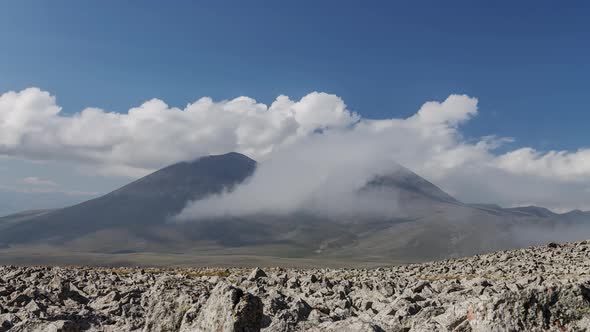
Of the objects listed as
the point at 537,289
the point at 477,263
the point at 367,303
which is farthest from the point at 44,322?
the point at 477,263

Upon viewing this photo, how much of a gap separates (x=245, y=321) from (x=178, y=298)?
5.30 m

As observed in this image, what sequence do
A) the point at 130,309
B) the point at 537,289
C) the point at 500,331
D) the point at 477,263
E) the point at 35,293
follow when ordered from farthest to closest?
1. the point at 477,263
2. the point at 35,293
3. the point at 130,309
4. the point at 537,289
5. the point at 500,331

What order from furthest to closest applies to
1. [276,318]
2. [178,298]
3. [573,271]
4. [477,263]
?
1. [477,263]
2. [573,271]
3. [178,298]
4. [276,318]

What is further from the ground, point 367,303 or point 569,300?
point 569,300

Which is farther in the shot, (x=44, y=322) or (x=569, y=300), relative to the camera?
(x=44, y=322)

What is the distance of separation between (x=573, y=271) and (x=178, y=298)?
1618 inches

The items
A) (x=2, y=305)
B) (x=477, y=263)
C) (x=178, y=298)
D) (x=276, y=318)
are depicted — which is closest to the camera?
(x=276, y=318)

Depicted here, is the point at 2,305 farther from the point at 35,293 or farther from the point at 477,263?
the point at 477,263

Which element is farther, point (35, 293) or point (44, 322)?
point (35, 293)

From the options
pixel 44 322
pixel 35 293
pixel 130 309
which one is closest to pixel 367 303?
pixel 130 309

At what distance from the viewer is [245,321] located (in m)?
12.2

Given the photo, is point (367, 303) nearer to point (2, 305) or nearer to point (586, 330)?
point (586, 330)

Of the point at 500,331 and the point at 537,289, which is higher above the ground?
the point at 537,289

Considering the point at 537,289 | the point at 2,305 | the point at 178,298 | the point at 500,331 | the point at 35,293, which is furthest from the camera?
the point at 35,293
